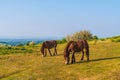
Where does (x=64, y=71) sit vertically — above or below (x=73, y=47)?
below

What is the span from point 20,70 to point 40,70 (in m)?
2.49

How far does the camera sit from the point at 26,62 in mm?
32656

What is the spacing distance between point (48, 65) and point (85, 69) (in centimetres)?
513

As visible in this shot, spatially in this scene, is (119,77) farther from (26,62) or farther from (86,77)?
(26,62)

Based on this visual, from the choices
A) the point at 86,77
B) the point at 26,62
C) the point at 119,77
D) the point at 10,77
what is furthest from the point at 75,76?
the point at 26,62

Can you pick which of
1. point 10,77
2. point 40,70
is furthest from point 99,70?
point 10,77

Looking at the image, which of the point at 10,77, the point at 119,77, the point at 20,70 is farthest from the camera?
the point at 20,70

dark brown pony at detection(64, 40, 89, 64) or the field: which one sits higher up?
dark brown pony at detection(64, 40, 89, 64)

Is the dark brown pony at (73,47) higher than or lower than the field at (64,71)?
higher

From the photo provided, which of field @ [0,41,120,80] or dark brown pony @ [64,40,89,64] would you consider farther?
dark brown pony @ [64,40,89,64]

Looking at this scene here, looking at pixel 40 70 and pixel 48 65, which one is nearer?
pixel 40 70

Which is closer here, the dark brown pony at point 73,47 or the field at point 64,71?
the field at point 64,71

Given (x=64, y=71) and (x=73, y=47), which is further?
(x=73, y=47)

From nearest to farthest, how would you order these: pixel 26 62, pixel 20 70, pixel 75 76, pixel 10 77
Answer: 1. pixel 75 76
2. pixel 10 77
3. pixel 20 70
4. pixel 26 62
